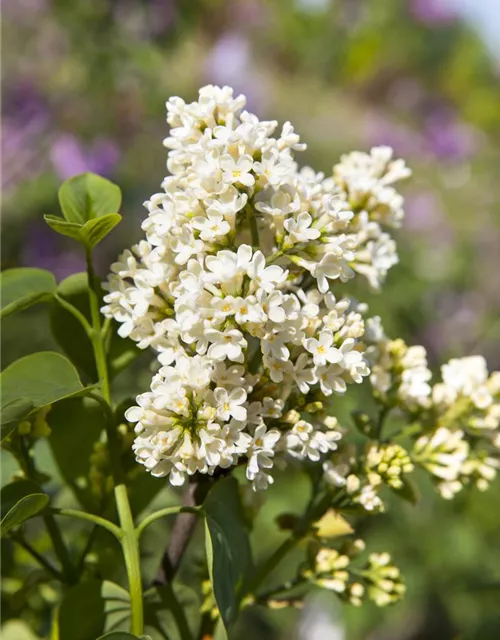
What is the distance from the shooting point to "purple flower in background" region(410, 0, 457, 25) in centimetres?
633

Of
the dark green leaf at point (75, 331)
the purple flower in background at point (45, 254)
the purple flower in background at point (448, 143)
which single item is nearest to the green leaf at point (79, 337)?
the dark green leaf at point (75, 331)

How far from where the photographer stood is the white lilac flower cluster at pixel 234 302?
284 millimetres

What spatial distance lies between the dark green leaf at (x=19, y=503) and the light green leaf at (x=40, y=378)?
1.5 inches

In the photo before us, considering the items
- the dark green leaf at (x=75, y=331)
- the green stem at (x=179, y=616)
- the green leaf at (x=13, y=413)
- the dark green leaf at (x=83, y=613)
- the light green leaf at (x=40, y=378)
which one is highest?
the green leaf at (x=13, y=413)

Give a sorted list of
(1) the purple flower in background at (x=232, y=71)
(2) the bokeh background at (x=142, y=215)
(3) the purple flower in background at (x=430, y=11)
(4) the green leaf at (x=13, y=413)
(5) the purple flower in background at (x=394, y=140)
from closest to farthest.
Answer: (4) the green leaf at (x=13, y=413), (2) the bokeh background at (x=142, y=215), (1) the purple flower in background at (x=232, y=71), (5) the purple flower in background at (x=394, y=140), (3) the purple flower in background at (x=430, y=11)

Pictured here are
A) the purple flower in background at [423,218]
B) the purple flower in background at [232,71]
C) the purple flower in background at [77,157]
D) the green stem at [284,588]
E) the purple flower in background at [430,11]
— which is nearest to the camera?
the green stem at [284,588]

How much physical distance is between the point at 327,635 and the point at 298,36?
5540 mm

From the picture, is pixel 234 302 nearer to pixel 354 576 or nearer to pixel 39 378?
pixel 39 378

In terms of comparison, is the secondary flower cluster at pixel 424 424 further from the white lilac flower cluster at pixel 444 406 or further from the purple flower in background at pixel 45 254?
the purple flower in background at pixel 45 254

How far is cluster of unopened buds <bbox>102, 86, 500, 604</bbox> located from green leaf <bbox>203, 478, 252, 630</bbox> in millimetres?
17

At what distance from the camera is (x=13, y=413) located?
276 mm

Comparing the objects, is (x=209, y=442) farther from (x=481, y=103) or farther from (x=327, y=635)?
(x=481, y=103)

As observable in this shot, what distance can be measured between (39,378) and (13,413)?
0.03 metres

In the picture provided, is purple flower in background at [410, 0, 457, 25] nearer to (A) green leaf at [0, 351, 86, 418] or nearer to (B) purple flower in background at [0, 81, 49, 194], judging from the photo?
(B) purple flower in background at [0, 81, 49, 194]
